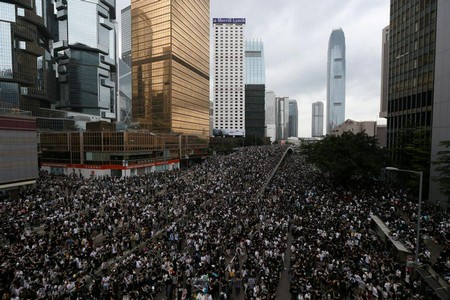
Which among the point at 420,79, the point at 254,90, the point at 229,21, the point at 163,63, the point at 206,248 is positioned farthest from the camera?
the point at 254,90

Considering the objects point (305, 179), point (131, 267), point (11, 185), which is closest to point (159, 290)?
point (131, 267)

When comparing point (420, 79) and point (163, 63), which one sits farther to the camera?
point (163, 63)

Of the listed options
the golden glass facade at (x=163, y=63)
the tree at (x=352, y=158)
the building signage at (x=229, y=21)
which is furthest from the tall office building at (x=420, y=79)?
the building signage at (x=229, y=21)

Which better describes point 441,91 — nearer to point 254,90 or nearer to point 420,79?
point 420,79

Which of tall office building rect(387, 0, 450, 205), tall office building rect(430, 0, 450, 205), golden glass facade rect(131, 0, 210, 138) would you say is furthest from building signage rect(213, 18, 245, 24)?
tall office building rect(430, 0, 450, 205)

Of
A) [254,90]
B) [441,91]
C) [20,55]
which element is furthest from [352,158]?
[254,90]

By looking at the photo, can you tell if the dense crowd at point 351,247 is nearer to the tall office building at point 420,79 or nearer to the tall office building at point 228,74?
the tall office building at point 420,79

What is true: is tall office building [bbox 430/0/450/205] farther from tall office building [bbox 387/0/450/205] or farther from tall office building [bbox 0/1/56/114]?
tall office building [bbox 0/1/56/114]
